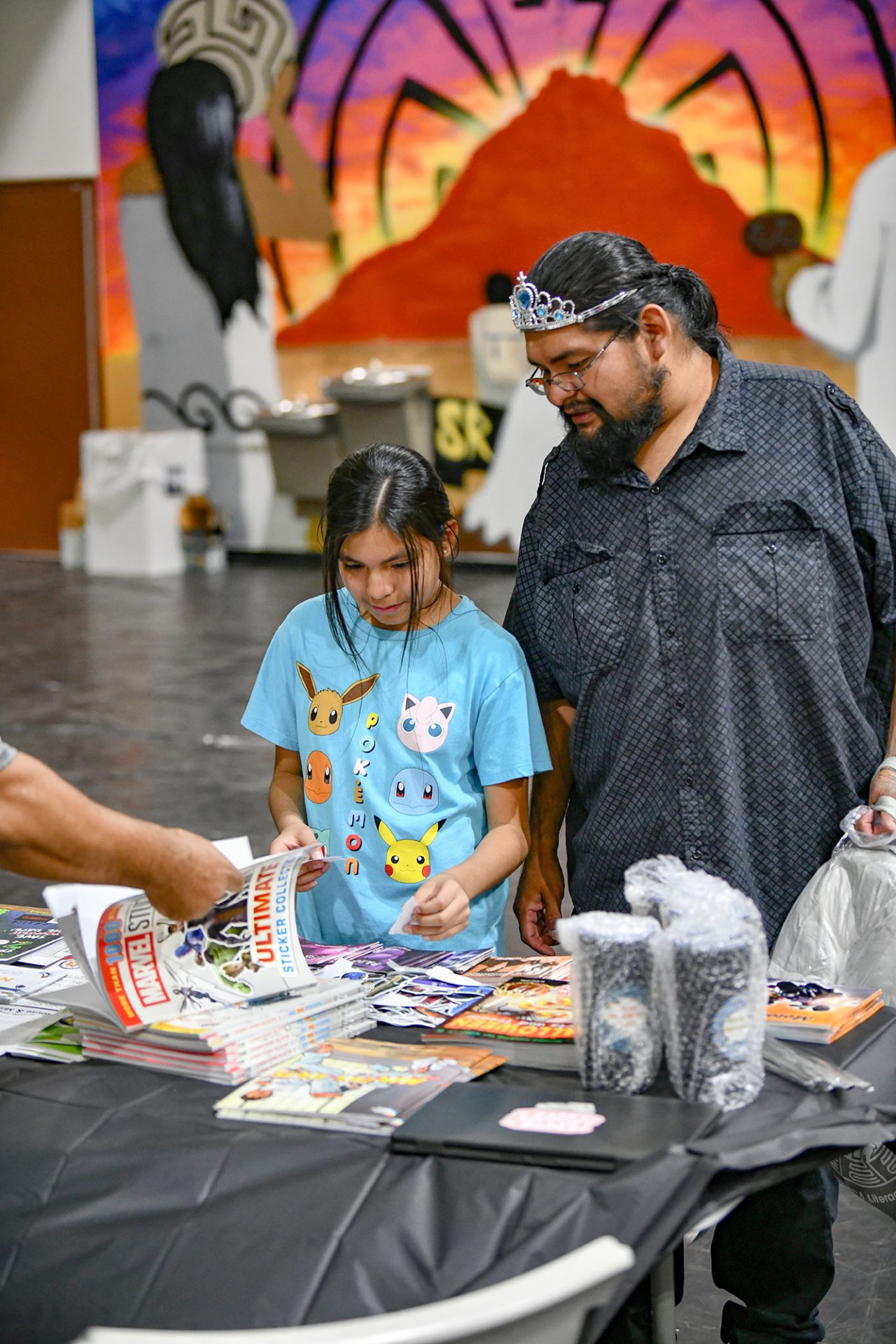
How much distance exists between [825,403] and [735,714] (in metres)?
0.48

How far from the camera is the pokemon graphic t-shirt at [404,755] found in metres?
2.22

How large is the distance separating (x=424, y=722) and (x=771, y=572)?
556 mm

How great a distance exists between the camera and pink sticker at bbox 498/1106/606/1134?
1.47m

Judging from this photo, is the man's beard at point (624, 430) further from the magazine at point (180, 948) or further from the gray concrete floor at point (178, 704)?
the gray concrete floor at point (178, 704)

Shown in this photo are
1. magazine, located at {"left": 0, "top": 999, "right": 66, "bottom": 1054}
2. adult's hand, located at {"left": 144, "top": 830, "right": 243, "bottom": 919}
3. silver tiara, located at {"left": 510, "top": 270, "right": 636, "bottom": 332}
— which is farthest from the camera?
silver tiara, located at {"left": 510, "top": 270, "right": 636, "bottom": 332}

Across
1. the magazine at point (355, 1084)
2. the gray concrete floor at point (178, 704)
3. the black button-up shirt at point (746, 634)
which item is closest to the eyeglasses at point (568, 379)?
the black button-up shirt at point (746, 634)

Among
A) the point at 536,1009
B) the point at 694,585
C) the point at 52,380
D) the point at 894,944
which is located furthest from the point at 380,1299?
the point at 52,380

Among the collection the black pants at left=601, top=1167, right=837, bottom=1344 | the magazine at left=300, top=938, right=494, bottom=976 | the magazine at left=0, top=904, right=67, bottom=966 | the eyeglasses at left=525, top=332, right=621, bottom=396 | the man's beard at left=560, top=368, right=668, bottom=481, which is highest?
the eyeglasses at left=525, top=332, right=621, bottom=396

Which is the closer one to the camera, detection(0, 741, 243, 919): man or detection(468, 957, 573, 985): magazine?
detection(0, 741, 243, 919): man

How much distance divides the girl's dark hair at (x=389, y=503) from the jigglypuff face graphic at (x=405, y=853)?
0.30 m

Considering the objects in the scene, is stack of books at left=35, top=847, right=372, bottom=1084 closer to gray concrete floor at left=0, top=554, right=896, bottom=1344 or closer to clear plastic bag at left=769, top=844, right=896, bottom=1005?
clear plastic bag at left=769, top=844, right=896, bottom=1005

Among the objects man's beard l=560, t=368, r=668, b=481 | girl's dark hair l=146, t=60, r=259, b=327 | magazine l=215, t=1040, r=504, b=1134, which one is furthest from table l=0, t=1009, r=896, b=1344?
girl's dark hair l=146, t=60, r=259, b=327

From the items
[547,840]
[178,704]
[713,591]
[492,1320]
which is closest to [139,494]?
[178,704]

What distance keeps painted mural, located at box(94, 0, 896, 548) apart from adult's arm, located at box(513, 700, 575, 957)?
7.29 meters
